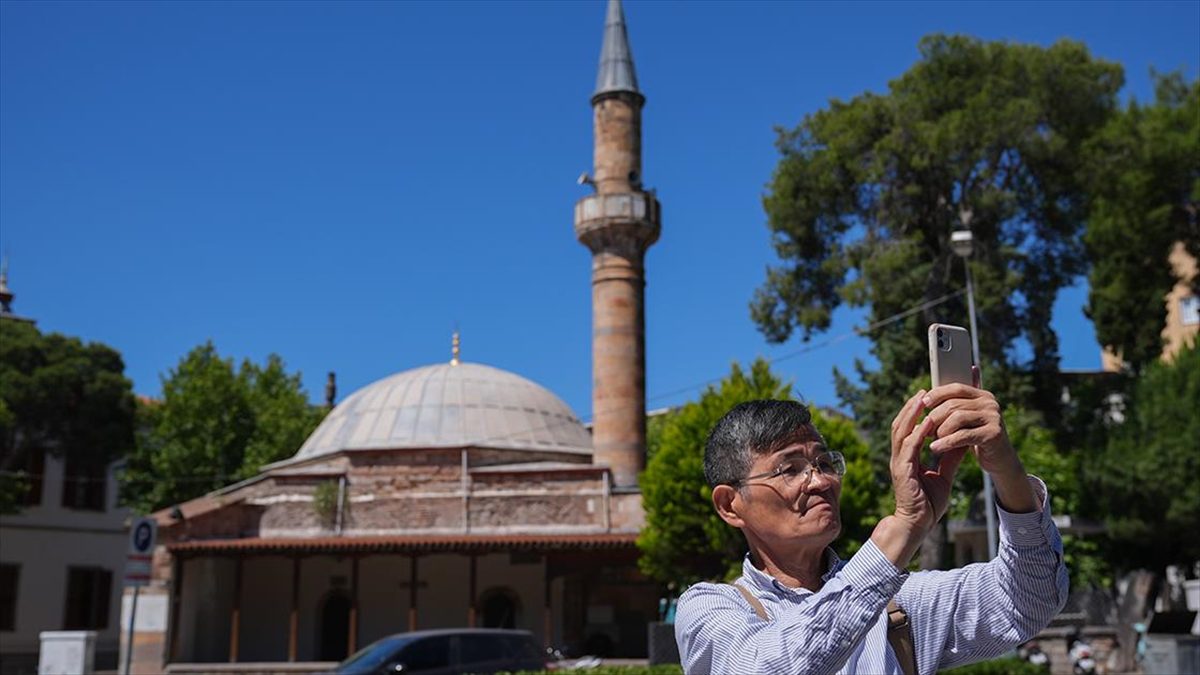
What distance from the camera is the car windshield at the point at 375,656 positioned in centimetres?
1309

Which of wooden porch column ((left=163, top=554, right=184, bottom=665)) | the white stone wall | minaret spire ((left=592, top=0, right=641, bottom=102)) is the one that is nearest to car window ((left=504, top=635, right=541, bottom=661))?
the white stone wall

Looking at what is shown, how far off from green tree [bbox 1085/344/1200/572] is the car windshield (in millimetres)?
14815

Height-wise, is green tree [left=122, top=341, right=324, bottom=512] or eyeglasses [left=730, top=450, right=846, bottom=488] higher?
green tree [left=122, top=341, right=324, bottom=512]

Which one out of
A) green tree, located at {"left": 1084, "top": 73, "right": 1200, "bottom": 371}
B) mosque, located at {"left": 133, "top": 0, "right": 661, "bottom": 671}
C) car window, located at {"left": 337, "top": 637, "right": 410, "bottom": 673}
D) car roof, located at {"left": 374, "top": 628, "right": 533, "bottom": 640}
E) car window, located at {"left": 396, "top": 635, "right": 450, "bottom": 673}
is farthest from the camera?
mosque, located at {"left": 133, "top": 0, "right": 661, "bottom": 671}

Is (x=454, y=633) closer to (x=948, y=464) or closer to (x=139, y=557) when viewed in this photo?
(x=139, y=557)

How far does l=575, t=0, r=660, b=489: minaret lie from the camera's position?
79.8 ft

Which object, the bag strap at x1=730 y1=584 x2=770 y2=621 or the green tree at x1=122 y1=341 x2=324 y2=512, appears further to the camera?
the green tree at x1=122 y1=341 x2=324 y2=512

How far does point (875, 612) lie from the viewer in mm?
1805

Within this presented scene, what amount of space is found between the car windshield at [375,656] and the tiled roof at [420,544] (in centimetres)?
840

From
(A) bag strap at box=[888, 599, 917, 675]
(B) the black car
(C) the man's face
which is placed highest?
(C) the man's face

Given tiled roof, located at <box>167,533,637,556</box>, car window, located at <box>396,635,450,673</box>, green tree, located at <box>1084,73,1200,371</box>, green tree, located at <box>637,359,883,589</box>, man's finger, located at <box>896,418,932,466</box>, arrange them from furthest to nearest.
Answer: green tree, located at <box>1084,73,1200,371</box>
tiled roof, located at <box>167,533,637,556</box>
green tree, located at <box>637,359,883,589</box>
car window, located at <box>396,635,450,673</box>
man's finger, located at <box>896,418,932,466</box>

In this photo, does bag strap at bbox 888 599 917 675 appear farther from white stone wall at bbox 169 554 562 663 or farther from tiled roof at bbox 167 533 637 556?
white stone wall at bbox 169 554 562 663

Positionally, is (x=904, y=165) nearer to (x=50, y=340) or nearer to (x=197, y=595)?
(x=197, y=595)

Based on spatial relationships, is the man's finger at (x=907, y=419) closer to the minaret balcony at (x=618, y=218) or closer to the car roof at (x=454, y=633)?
the car roof at (x=454, y=633)
